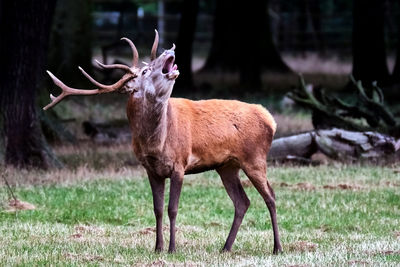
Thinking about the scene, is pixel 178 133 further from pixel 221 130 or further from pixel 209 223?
pixel 209 223

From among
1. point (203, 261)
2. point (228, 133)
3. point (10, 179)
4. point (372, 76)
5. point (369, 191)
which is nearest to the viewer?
point (203, 261)

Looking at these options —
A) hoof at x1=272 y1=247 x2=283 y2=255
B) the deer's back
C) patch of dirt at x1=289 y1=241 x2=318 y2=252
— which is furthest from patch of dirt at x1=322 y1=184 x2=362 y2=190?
hoof at x1=272 y1=247 x2=283 y2=255

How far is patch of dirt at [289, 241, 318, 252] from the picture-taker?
8.73 metres

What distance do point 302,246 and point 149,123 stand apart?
1.89m

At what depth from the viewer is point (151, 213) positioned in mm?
11055

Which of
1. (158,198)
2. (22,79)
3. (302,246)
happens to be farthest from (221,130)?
(22,79)

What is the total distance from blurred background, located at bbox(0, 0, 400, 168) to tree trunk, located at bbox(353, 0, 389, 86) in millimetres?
26

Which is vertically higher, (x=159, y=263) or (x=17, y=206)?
(x=159, y=263)

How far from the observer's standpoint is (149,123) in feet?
26.6

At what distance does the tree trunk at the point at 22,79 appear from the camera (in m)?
13.8

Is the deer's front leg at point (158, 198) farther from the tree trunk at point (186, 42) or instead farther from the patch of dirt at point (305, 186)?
the tree trunk at point (186, 42)

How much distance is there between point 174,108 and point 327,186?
4.65 m

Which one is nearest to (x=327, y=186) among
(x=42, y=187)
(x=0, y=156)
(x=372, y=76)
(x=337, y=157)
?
(x=337, y=157)

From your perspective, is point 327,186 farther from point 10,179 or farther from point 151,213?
point 10,179
